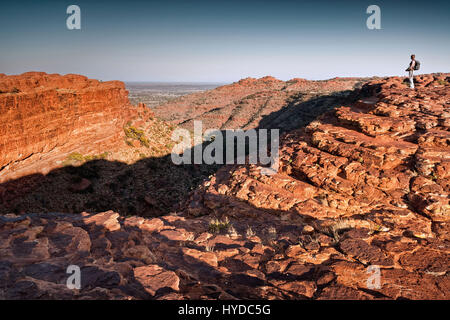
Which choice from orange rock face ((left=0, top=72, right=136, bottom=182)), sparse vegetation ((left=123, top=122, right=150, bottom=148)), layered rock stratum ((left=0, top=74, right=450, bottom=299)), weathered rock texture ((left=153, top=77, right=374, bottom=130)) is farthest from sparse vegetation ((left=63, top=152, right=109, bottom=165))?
weathered rock texture ((left=153, top=77, right=374, bottom=130))

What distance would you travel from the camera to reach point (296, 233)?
5.77 meters

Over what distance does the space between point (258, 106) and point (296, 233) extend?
45.8 metres

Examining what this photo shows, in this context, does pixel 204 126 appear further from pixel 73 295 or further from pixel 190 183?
pixel 73 295

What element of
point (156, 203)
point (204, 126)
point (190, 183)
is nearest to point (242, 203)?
point (156, 203)

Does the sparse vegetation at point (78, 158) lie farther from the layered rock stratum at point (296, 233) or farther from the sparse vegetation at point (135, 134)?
the layered rock stratum at point (296, 233)

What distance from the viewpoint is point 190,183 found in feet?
64.7

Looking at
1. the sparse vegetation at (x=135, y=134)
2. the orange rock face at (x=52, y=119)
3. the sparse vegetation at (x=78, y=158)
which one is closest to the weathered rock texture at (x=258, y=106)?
the sparse vegetation at (x=135, y=134)

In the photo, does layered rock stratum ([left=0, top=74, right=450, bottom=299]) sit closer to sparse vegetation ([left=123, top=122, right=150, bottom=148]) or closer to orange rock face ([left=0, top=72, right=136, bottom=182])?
orange rock face ([left=0, top=72, right=136, bottom=182])

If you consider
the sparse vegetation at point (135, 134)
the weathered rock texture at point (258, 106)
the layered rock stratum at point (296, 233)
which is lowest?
the layered rock stratum at point (296, 233)

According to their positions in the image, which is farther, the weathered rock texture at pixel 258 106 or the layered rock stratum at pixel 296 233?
the weathered rock texture at pixel 258 106

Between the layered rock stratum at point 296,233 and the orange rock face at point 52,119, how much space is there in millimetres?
9674

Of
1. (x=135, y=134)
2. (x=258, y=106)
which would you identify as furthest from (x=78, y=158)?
(x=258, y=106)

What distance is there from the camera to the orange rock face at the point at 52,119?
13.2 meters

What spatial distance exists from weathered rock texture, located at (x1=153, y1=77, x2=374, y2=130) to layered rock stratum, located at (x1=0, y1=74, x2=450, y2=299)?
26326mm
